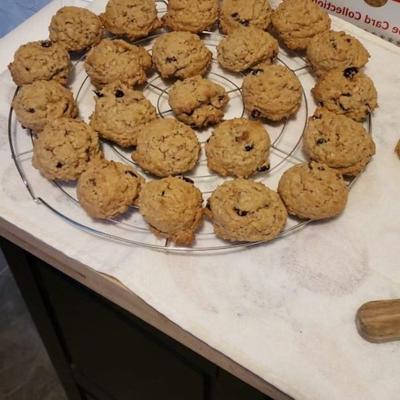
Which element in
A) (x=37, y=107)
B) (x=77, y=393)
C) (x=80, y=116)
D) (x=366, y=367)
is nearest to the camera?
(x=366, y=367)

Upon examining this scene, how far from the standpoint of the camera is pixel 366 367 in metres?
0.86

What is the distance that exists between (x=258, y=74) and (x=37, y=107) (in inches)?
17.1

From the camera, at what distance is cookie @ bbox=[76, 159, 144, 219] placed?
0.97m

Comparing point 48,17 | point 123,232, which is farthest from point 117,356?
point 48,17

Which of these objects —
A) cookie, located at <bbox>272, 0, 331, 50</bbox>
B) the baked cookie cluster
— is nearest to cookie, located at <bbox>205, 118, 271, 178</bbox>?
the baked cookie cluster

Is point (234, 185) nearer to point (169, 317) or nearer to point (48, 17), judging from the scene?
point (169, 317)

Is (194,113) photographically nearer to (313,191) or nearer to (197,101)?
(197,101)

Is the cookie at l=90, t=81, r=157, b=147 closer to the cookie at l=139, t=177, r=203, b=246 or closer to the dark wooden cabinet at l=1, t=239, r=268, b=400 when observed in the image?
the cookie at l=139, t=177, r=203, b=246

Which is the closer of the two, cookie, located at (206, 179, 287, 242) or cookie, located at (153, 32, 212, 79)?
cookie, located at (206, 179, 287, 242)

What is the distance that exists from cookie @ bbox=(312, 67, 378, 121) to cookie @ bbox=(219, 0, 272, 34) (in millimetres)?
230

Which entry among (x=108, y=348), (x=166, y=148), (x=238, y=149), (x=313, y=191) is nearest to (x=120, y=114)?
(x=166, y=148)

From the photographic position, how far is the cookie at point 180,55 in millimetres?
1179

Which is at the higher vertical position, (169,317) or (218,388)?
(169,317)

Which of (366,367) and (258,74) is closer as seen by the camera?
(366,367)
